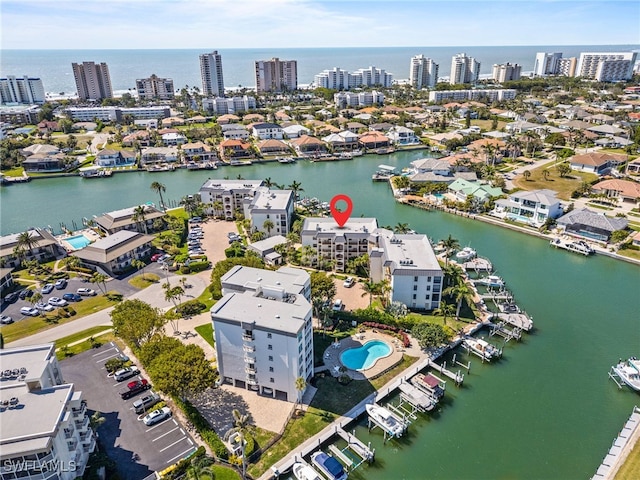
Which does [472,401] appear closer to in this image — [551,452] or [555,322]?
[551,452]

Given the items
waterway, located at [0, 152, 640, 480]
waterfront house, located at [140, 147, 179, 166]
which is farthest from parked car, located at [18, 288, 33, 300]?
waterfront house, located at [140, 147, 179, 166]

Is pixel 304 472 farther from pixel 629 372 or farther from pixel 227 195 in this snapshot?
pixel 227 195

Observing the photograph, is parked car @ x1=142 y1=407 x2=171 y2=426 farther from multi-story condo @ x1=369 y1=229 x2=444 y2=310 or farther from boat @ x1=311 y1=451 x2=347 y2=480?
multi-story condo @ x1=369 y1=229 x2=444 y2=310

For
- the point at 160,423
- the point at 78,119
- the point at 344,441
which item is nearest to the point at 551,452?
the point at 344,441

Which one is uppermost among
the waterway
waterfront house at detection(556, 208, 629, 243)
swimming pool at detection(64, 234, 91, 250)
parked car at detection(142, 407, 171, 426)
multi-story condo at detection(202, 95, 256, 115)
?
multi-story condo at detection(202, 95, 256, 115)

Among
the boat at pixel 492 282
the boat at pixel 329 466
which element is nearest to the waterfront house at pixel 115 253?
the boat at pixel 329 466

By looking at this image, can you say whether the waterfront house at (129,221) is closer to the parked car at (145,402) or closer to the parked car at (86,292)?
the parked car at (86,292)
